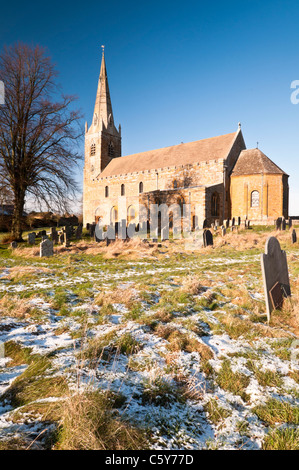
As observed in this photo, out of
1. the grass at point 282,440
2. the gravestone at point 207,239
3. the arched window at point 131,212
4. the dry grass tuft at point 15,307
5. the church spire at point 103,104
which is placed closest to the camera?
the grass at point 282,440

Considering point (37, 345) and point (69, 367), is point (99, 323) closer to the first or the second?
point (37, 345)

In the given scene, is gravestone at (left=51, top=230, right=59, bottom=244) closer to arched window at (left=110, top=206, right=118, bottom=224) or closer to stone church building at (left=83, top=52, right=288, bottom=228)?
stone church building at (left=83, top=52, right=288, bottom=228)

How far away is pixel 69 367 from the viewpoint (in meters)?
2.23

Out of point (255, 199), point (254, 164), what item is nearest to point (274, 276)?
point (255, 199)

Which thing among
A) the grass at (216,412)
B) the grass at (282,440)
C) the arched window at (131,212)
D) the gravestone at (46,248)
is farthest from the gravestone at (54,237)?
the arched window at (131,212)

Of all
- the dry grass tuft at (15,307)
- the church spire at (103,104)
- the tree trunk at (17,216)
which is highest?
the church spire at (103,104)

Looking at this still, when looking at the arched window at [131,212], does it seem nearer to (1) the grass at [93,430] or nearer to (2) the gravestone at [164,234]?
(2) the gravestone at [164,234]

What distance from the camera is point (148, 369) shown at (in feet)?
7.57

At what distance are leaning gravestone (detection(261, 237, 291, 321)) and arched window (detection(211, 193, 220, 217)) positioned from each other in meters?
18.8

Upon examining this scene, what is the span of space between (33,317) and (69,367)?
1.59 m

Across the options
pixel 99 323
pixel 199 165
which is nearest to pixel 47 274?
pixel 99 323

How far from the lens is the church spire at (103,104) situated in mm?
36200

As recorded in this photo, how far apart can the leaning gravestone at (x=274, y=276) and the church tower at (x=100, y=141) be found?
32.2 meters

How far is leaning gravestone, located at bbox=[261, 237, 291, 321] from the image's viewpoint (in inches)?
141
